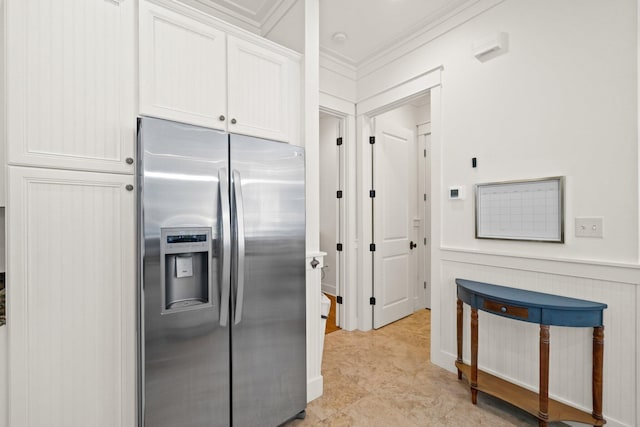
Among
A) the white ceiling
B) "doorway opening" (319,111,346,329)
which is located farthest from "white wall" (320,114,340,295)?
the white ceiling

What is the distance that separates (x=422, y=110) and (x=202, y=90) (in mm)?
3226

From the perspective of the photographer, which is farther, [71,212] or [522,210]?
[522,210]

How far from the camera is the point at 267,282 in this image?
171 cm

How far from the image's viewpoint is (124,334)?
57.6 inches

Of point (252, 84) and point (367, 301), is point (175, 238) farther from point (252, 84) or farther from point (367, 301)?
point (367, 301)

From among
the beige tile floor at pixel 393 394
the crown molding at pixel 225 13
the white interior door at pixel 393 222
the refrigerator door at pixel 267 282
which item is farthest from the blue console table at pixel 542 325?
the crown molding at pixel 225 13

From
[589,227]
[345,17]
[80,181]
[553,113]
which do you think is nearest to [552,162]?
[553,113]

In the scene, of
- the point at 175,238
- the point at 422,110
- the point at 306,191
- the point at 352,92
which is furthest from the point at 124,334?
the point at 422,110

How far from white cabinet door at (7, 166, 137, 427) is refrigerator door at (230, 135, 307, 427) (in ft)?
1.73

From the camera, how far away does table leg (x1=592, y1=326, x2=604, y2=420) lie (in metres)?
1.64

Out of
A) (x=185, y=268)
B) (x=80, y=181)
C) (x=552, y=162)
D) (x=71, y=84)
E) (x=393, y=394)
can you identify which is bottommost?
(x=393, y=394)

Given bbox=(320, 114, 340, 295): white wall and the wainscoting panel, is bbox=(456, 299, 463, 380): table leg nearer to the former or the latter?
the wainscoting panel

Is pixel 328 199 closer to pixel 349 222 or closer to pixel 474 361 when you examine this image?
pixel 349 222

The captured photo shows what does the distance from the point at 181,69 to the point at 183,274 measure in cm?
111
